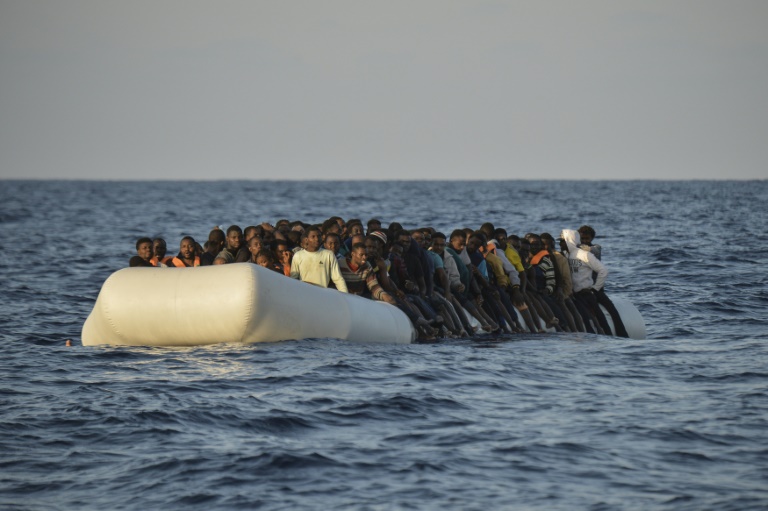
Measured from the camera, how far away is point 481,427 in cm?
970

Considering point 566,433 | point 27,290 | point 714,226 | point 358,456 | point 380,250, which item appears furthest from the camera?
point 714,226

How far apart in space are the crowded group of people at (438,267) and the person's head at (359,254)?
0.01m

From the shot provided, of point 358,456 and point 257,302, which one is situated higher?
point 257,302

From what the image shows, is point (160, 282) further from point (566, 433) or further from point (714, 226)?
point (714, 226)

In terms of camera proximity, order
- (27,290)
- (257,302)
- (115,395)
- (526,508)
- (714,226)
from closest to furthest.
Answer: (526,508) → (115,395) → (257,302) → (27,290) → (714,226)

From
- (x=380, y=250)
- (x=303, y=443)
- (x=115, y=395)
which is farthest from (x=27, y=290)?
(x=303, y=443)

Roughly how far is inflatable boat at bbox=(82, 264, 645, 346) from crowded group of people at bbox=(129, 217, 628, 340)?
579 millimetres

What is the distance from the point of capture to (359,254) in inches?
523

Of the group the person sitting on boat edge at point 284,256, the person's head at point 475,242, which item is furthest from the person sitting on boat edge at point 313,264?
the person's head at point 475,242

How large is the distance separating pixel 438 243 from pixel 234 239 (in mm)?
2945

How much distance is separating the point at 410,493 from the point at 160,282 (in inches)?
203

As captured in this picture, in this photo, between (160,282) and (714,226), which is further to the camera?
(714,226)

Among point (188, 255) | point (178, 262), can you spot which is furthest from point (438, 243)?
point (178, 262)

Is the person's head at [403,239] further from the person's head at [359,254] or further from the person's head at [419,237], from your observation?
the person's head at [359,254]
